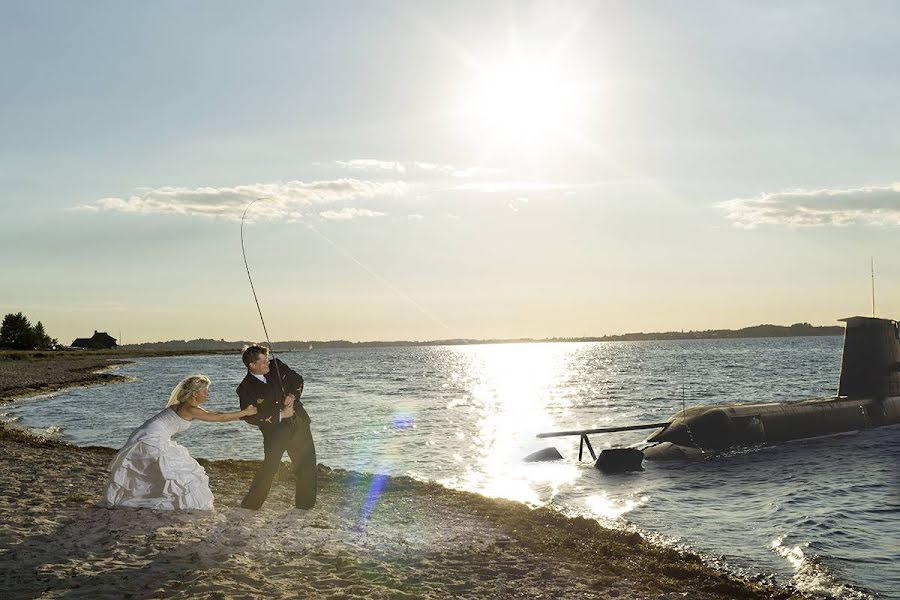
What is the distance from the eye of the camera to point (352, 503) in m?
14.4

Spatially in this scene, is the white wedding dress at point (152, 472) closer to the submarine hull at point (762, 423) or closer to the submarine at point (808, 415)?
the submarine at point (808, 415)

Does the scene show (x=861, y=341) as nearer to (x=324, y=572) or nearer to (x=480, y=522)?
(x=480, y=522)

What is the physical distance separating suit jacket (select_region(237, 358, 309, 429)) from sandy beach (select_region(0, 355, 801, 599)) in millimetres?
1590

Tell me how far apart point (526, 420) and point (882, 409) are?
18659 millimetres

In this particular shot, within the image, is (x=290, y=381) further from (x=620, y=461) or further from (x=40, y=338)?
(x=40, y=338)

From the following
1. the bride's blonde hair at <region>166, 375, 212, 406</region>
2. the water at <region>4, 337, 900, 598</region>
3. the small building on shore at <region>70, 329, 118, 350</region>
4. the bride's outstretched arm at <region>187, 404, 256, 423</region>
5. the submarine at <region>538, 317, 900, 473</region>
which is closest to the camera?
the bride's outstretched arm at <region>187, 404, 256, 423</region>

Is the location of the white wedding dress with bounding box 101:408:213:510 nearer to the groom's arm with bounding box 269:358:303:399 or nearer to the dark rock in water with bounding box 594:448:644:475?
the groom's arm with bounding box 269:358:303:399

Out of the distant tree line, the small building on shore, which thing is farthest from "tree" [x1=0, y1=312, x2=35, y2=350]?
the small building on shore

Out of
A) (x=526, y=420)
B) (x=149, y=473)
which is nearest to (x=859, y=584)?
(x=149, y=473)

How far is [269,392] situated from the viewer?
1057cm

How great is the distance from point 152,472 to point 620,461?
1630 centimetres

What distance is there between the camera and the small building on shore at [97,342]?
589ft

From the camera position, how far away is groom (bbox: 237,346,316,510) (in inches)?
413

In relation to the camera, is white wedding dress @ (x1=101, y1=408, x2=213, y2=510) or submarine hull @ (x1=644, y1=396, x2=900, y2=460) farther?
A: submarine hull @ (x1=644, y1=396, x2=900, y2=460)
